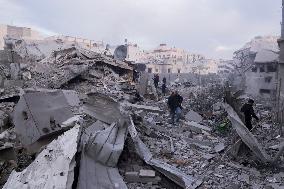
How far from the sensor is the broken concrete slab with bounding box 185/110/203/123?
41.7 ft

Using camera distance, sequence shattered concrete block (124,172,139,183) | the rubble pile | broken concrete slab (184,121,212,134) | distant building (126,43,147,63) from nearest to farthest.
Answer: the rubble pile → shattered concrete block (124,172,139,183) → broken concrete slab (184,121,212,134) → distant building (126,43,147,63)

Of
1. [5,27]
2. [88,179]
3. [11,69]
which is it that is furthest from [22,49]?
[5,27]

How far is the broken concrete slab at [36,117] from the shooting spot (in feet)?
21.3

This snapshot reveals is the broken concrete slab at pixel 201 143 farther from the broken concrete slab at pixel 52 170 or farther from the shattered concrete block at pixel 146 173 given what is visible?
the broken concrete slab at pixel 52 170

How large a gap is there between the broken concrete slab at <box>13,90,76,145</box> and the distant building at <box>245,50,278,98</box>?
1939 cm

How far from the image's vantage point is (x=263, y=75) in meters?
24.7

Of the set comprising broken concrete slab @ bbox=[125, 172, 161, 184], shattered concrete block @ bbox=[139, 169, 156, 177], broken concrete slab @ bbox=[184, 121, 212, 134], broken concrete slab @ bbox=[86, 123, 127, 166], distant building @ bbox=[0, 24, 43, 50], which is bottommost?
broken concrete slab @ bbox=[125, 172, 161, 184]

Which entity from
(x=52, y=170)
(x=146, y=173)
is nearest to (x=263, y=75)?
(x=146, y=173)

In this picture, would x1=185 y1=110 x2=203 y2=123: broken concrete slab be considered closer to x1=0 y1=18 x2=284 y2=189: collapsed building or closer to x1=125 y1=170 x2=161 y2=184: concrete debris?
x1=0 y1=18 x2=284 y2=189: collapsed building

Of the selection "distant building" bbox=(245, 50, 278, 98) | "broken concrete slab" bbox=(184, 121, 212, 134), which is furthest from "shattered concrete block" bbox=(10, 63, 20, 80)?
"distant building" bbox=(245, 50, 278, 98)

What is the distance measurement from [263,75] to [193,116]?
45.2 feet

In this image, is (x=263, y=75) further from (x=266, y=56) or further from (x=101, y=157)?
(x=101, y=157)

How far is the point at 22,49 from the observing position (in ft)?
76.7

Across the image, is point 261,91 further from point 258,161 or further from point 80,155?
point 80,155
